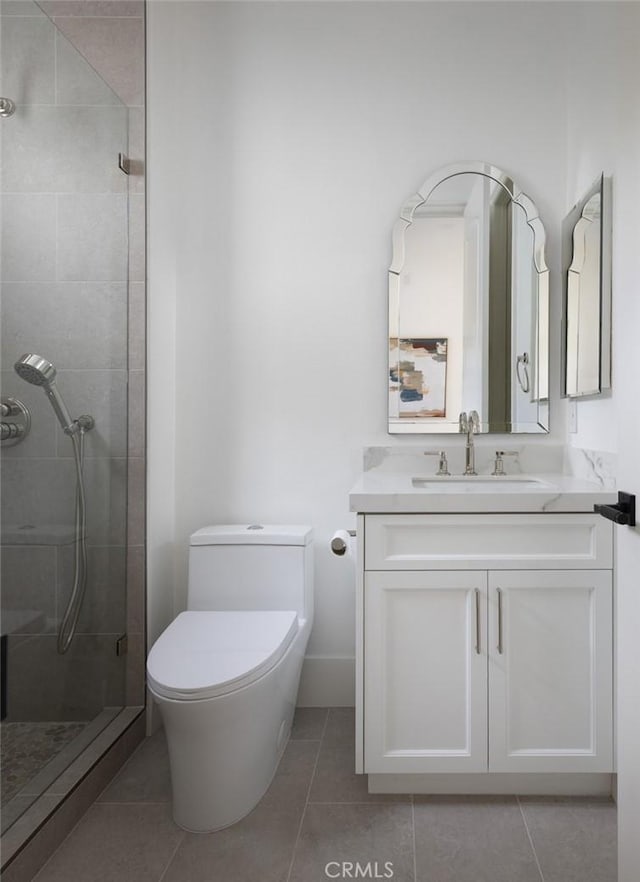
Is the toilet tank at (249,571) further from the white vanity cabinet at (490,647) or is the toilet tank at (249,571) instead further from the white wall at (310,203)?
the white vanity cabinet at (490,647)

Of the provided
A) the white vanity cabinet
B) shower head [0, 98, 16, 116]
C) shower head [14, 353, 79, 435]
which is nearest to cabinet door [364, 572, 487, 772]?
the white vanity cabinet

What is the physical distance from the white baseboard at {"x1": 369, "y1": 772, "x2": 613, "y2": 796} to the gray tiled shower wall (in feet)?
2.91

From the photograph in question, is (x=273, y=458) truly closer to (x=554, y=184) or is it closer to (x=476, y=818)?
(x=476, y=818)

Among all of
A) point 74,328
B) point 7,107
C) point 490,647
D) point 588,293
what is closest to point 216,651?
point 490,647

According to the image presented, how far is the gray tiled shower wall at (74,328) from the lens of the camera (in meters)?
1.45

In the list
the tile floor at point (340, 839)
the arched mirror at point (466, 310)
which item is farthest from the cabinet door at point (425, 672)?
the arched mirror at point (466, 310)

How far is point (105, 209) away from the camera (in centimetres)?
186

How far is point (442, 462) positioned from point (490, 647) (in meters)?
0.74

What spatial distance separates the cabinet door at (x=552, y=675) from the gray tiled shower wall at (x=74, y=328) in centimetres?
117

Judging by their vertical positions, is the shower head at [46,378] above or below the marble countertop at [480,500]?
above

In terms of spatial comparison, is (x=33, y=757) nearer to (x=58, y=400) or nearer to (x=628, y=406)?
(x=58, y=400)

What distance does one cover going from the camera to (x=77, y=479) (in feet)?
5.67

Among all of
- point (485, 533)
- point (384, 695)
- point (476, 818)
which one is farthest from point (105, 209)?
point (476, 818)

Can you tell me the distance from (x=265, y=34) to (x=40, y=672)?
231 centimetres
